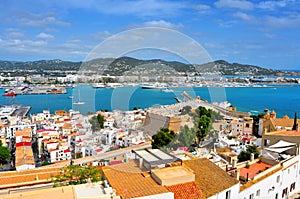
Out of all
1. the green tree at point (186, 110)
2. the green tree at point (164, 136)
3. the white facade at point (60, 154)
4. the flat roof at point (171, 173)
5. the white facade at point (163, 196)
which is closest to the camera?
the white facade at point (163, 196)

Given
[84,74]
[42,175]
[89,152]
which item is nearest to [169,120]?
[84,74]

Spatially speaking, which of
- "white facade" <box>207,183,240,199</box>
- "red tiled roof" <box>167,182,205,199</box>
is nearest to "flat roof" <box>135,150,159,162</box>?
"red tiled roof" <box>167,182,205,199</box>

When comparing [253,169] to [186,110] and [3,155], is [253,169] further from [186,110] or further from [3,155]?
[3,155]

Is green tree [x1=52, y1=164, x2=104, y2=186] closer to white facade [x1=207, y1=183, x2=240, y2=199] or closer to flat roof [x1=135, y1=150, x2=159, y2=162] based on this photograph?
flat roof [x1=135, y1=150, x2=159, y2=162]

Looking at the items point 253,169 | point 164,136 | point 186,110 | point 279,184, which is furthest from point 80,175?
point 279,184

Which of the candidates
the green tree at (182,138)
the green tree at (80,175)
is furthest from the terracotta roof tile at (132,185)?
the green tree at (182,138)

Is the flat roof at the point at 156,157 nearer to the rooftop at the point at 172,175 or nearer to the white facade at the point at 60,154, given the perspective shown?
the rooftop at the point at 172,175

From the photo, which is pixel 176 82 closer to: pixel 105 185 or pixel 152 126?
pixel 152 126
